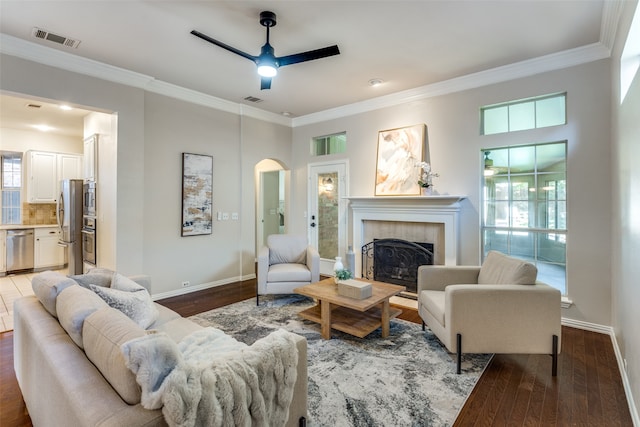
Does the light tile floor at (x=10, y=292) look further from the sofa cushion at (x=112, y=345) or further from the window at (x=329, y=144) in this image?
the window at (x=329, y=144)

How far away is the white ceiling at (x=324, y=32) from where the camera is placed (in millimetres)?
2551

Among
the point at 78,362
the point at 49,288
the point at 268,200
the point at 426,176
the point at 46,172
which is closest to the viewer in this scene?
the point at 78,362

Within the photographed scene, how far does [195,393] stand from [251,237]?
4469 mm

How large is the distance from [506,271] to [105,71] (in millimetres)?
4772

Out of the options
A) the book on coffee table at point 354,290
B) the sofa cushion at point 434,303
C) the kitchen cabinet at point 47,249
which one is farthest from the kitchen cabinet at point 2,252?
the sofa cushion at point 434,303

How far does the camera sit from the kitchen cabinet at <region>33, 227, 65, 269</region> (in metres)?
5.84

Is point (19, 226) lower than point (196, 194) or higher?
lower

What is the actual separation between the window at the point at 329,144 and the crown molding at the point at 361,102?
37cm

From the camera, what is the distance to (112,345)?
1214 mm

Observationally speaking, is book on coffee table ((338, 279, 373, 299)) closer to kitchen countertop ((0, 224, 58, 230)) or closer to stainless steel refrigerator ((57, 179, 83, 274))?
stainless steel refrigerator ((57, 179, 83, 274))

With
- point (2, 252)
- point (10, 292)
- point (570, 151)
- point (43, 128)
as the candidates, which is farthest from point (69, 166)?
point (570, 151)

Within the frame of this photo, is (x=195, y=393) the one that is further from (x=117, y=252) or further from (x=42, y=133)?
(x=42, y=133)

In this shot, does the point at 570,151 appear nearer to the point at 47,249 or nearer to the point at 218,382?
the point at 218,382

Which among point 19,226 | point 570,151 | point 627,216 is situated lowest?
point 19,226
